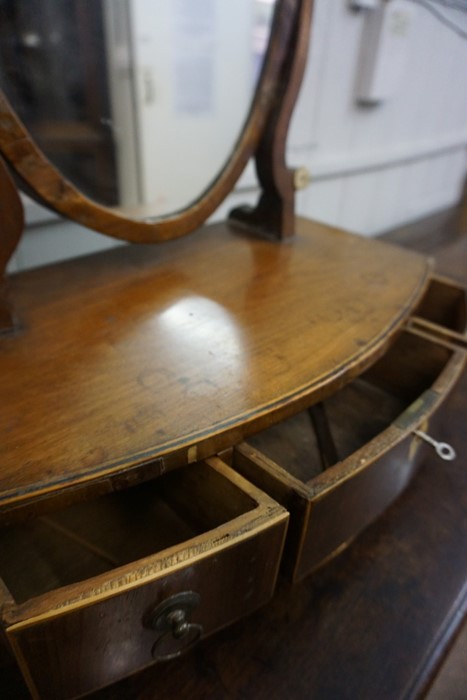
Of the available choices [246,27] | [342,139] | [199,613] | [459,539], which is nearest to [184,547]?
[199,613]

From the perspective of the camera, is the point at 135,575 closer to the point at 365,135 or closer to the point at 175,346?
the point at 175,346

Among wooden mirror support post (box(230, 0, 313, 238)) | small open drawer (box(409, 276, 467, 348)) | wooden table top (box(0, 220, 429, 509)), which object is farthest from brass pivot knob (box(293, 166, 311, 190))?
small open drawer (box(409, 276, 467, 348))

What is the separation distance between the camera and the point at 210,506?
0.49 meters

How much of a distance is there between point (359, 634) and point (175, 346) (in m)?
0.37

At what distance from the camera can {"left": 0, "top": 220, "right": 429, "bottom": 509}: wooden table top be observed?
440 millimetres

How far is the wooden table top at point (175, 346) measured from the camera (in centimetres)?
44

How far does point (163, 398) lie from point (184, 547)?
16cm

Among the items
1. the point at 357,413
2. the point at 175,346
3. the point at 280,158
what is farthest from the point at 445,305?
the point at 175,346

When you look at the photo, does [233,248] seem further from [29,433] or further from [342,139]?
[342,139]

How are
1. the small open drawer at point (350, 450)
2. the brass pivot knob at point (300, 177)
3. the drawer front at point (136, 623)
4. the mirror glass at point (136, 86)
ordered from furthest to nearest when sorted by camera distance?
the brass pivot knob at point (300, 177), the mirror glass at point (136, 86), the small open drawer at point (350, 450), the drawer front at point (136, 623)

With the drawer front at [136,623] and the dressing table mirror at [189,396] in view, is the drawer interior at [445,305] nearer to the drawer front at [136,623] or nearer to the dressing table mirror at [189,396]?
the dressing table mirror at [189,396]

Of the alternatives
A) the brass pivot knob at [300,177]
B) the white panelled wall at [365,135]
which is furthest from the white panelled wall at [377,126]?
the brass pivot knob at [300,177]

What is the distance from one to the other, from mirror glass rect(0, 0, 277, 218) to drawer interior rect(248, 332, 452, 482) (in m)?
0.40

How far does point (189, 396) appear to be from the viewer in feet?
1.64
